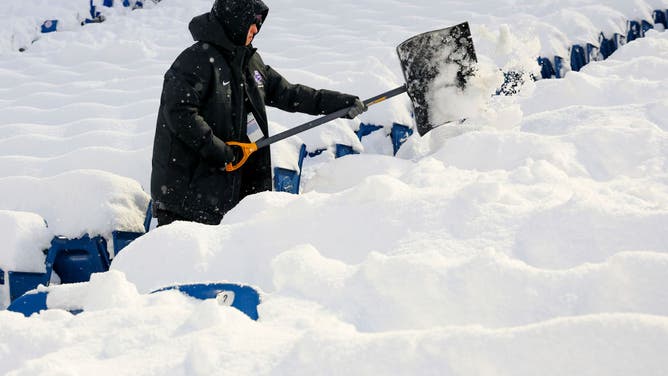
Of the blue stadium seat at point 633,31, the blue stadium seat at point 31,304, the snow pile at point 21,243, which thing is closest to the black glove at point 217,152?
the snow pile at point 21,243

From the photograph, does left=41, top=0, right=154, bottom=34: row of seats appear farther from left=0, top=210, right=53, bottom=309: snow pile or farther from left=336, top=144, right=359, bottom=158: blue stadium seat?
left=0, top=210, right=53, bottom=309: snow pile

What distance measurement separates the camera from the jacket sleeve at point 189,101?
3377mm

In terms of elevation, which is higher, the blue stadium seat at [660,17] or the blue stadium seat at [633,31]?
the blue stadium seat at [660,17]

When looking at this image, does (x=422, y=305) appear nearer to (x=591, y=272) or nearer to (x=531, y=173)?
(x=591, y=272)

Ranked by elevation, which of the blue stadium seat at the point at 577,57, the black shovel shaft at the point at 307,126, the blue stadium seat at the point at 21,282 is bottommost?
the blue stadium seat at the point at 21,282

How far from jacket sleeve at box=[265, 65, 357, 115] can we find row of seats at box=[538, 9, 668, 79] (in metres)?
2.63

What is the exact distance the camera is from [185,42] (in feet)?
24.1

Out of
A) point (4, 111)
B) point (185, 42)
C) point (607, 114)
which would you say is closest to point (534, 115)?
point (607, 114)

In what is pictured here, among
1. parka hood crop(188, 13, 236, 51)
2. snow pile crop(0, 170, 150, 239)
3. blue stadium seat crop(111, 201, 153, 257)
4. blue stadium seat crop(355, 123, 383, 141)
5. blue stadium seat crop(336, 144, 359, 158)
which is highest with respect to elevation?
parka hood crop(188, 13, 236, 51)

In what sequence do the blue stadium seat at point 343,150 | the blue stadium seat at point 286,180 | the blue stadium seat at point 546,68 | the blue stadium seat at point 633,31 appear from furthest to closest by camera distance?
the blue stadium seat at point 633,31, the blue stadium seat at point 546,68, the blue stadium seat at point 343,150, the blue stadium seat at point 286,180

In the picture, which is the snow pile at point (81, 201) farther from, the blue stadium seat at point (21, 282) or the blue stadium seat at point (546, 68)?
the blue stadium seat at point (546, 68)

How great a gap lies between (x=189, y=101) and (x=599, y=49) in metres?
4.46

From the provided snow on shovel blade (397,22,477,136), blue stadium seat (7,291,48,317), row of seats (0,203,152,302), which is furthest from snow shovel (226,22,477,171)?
blue stadium seat (7,291,48,317)

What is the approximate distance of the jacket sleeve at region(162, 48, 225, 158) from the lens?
3.38 m
